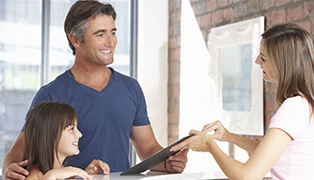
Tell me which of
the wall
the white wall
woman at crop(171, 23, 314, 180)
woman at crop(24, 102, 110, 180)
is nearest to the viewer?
woman at crop(171, 23, 314, 180)

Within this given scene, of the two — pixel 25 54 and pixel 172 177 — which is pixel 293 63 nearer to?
pixel 172 177

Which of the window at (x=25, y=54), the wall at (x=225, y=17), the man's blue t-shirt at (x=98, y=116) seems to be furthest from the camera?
the window at (x=25, y=54)

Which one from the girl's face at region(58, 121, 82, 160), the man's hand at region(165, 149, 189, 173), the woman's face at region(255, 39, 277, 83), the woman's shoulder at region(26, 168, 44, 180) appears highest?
the woman's face at region(255, 39, 277, 83)

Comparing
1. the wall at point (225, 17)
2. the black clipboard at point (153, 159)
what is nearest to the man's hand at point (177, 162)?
the black clipboard at point (153, 159)

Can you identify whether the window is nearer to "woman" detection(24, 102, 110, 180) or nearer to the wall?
the wall

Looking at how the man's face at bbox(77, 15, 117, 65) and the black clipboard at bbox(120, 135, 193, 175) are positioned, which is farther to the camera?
the man's face at bbox(77, 15, 117, 65)

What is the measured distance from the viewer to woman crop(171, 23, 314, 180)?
1.82m

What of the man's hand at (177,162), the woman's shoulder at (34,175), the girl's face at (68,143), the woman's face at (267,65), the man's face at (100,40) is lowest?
the woman's shoulder at (34,175)

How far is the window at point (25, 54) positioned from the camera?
463 centimetres

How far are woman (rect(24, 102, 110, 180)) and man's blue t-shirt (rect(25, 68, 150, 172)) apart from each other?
18 cm

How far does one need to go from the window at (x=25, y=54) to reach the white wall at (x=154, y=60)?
23.2 inches

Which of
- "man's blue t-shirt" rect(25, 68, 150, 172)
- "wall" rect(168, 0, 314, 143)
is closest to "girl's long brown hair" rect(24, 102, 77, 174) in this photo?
"man's blue t-shirt" rect(25, 68, 150, 172)

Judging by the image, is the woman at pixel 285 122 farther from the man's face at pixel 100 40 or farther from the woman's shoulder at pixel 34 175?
the man's face at pixel 100 40

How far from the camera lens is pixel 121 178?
6.41ft
